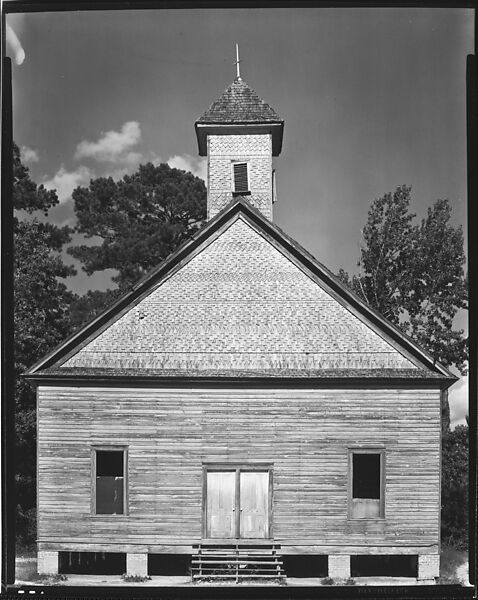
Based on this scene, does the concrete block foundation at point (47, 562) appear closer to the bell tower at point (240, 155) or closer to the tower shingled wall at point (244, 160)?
the bell tower at point (240, 155)

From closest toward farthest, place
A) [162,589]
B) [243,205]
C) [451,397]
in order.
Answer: [162,589]
[451,397]
[243,205]

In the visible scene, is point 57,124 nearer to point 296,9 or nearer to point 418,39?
point 296,9

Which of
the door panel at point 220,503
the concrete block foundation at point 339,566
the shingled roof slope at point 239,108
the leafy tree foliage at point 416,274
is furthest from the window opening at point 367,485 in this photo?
the shingled roof slope at point 239,108

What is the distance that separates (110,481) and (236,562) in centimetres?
276

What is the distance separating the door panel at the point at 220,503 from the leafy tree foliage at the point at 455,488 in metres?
3.86

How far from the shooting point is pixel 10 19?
43.4ft

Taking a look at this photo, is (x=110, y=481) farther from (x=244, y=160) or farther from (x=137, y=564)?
(x=244, y=160)

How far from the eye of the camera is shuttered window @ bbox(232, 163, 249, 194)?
16891 millimetres

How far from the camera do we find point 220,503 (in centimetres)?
1442

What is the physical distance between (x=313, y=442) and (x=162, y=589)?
3728 millimetres

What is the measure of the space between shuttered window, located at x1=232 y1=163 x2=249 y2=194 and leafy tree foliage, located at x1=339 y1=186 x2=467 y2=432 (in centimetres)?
359

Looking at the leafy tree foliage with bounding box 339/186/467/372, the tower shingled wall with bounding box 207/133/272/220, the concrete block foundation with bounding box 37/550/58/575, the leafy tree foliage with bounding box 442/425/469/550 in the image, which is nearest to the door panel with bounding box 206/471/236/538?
the concrete block foundation with bounding box 37/550/58/575

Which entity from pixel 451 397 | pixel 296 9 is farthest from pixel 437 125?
pixel 451 397

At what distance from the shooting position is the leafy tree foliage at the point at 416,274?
13.8 m
